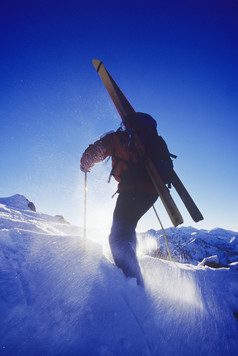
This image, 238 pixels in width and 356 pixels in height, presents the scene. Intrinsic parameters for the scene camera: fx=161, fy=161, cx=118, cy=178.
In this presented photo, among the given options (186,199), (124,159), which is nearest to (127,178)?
(124,159)

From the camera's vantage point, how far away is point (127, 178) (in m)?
2.48

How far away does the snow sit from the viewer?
1.00 meters

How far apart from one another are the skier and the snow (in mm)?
439

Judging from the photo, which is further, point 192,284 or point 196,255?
point 196,255

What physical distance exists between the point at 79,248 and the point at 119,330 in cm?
89

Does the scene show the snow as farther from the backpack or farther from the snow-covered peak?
the snow-covered peak

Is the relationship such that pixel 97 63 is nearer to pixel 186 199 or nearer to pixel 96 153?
pixel 96 153

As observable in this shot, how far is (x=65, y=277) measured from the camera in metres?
1.42

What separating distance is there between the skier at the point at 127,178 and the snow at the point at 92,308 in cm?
44

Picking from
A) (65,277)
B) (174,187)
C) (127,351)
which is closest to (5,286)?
(65,277)

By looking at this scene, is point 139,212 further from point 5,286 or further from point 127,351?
point 5,286

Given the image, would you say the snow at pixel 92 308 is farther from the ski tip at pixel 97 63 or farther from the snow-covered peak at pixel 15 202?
the snow-covered peak at pixel 15 202

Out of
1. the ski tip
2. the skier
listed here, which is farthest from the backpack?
the ski tip

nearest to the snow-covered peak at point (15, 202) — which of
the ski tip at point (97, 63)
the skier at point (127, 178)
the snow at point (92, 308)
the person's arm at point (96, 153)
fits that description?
the ski tip at point (97, 63)
